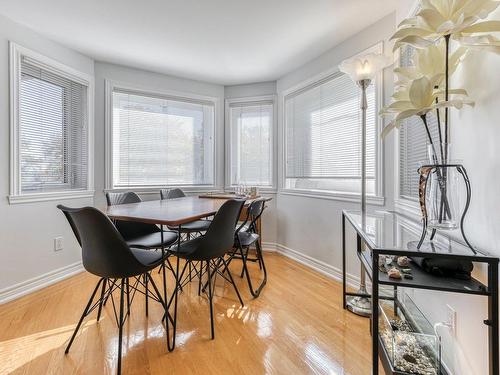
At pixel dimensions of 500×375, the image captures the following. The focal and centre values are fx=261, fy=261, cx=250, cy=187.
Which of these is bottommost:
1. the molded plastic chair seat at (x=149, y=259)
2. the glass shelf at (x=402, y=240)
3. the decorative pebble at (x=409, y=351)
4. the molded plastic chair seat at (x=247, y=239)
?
the decorative pebble at (x=409, y=351)

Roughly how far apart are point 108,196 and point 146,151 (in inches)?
46.9

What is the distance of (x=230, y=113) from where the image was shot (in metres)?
3.91

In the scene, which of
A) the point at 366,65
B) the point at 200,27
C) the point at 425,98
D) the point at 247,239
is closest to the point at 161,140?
the point at 200,27

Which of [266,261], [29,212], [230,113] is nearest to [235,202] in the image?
[266,261]

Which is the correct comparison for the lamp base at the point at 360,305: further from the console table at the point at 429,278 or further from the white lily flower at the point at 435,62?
the white lily flower at the point at 435,62

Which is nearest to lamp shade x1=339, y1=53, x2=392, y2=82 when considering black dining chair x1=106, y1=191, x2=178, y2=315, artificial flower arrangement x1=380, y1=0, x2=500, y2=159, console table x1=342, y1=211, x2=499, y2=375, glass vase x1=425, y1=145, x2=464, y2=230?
artificial flower arrangement x1=380, y1=0, x2=500, y2=159

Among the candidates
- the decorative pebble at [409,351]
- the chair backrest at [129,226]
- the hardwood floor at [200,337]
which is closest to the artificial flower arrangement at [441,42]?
the decorative pebble at [409,351]

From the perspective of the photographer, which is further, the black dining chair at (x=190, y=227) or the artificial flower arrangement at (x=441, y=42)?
the black dining chair at (x=190, y=227)

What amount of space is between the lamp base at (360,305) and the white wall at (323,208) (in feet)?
1.08

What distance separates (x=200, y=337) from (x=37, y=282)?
6.01ft

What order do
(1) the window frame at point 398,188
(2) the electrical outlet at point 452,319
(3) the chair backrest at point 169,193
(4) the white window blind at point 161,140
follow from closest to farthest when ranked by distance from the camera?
(2) the electrical outlet at point 452,319 → (1) the window frame at point 398,188 → (3) the chair backrest at point 169,193 → (4) the white window blind at point 161,140

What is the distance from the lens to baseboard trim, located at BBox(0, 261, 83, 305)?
87.8 inches

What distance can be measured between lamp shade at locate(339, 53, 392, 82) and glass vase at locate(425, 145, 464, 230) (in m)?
1.16

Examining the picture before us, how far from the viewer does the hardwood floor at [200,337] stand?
1.48 metres
